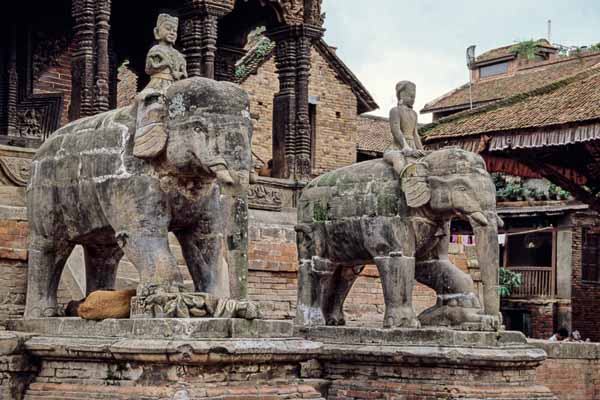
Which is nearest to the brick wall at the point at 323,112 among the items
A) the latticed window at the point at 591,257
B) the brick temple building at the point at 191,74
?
the latticed window at the point at 591,257

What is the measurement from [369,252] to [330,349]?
1125 mm

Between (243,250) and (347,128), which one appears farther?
(347,128)

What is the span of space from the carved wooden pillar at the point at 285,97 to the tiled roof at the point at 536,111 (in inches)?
90.9

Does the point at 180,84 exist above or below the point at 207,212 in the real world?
above

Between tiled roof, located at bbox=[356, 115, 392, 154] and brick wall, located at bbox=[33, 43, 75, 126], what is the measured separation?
1481cm

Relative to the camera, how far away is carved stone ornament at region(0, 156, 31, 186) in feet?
48.9

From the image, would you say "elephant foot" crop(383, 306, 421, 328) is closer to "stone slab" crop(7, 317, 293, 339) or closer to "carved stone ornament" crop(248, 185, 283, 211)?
"stone slab" crop(7, 317, 293, 339)

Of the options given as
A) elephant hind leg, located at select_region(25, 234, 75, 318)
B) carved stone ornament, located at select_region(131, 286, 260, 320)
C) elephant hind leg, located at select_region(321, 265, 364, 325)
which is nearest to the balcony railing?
elephant hind leg, located at select_region(321, 265, 364, 325)

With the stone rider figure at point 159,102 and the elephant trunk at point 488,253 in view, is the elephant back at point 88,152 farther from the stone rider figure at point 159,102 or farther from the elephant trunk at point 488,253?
the elephant trunk at point 488,253

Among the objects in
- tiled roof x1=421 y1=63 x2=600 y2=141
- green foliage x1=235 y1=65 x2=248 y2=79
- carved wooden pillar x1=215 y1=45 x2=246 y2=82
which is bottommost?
tiled roof x1=421 y1=63 x2=600 y2=141

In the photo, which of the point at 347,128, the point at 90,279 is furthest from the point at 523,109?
the point at 347,128

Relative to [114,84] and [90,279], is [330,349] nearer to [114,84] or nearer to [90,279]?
[90,279]

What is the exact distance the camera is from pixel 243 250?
9.98 m

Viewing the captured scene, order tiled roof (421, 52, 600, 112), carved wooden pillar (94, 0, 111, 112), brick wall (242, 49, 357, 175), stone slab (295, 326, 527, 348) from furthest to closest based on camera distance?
tiled roof (421, 52, 600, 112) < brick wall (242, 49, 357, 175) < carved wooden pillar (94, 0, 111, 112) < stone slab (295, 326, 527, 348)
